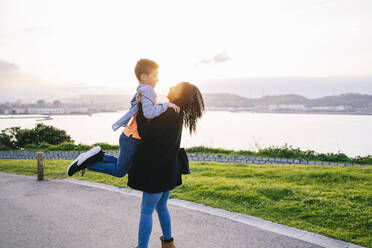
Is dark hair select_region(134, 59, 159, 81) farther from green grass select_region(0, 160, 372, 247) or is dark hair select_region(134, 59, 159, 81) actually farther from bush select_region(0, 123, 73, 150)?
bush select_region(0, 123, 73, 150)

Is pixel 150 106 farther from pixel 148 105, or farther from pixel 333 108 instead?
pixel 333 108

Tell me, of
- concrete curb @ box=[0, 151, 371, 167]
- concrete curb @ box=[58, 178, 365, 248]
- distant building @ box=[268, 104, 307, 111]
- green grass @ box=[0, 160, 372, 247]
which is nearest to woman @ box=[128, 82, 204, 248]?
concrete curb @ box=[58, 178, 365, 248]

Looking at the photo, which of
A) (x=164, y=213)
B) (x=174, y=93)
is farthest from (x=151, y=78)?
(x=164, y=213)

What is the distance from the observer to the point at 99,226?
11.8 feet

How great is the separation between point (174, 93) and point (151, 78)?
0.85 ft

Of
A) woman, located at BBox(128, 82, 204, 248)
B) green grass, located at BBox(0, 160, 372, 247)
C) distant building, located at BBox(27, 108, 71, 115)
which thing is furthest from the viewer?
distant building, located at BBox(27, 108, 71, 115)

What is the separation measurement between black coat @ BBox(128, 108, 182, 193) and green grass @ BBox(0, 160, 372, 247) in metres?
2.20

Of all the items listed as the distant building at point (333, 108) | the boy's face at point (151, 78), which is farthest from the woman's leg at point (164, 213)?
the distant building at point (333, 108)

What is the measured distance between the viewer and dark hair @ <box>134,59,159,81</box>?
2.27 metres

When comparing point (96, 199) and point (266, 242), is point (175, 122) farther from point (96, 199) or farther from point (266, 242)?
point (96, 199)

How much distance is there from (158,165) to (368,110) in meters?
85.6

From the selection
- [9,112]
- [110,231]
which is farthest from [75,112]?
[110,231]

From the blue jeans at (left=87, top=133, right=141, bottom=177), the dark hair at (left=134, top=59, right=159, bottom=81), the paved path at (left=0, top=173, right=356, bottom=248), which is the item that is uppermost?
the dark hair at (left=134, top=59, right=159, bottom=81)

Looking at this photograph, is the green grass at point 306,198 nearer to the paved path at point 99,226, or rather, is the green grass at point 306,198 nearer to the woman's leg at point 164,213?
the paved path at point 99,226
